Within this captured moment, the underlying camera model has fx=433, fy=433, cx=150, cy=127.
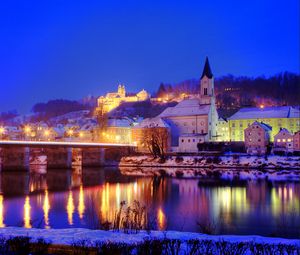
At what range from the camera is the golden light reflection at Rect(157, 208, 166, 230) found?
20.3m

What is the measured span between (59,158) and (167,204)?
4584 cm

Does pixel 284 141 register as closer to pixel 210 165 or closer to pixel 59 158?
pixel 210 165

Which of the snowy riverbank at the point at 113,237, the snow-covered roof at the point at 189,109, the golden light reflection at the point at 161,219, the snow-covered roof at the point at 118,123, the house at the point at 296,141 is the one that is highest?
the snow-covered roof at the point at 189,109

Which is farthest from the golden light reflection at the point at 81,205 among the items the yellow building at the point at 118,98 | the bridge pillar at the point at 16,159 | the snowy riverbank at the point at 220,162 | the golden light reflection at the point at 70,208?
the yellow building at the point at 118,98

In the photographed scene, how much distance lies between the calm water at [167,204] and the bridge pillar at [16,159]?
18.1 metres

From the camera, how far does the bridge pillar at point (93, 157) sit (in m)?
75.2

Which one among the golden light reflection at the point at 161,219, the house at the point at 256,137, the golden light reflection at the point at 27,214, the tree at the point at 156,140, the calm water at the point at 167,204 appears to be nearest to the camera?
the golden light reflection at the point at 161,219

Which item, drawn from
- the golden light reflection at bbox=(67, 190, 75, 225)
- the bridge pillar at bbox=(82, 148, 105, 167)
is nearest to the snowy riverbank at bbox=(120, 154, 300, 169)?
the bridge pillar at bbox=(82, 148, 105, 167)

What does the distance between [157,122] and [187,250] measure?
246ft

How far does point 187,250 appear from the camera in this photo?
38.4ft

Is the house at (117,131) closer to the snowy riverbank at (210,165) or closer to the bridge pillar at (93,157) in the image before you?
the bridge pillar at (93,157)

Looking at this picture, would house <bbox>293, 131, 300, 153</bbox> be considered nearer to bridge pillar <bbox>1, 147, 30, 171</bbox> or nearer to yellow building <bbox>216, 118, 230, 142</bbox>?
yellow building <bbox>216, 118, 230, 142</bbox>

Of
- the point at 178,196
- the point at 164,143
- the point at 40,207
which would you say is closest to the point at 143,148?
the point at 164,143

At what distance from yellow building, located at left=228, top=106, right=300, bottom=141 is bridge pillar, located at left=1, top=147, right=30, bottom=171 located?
43574 millimetres
